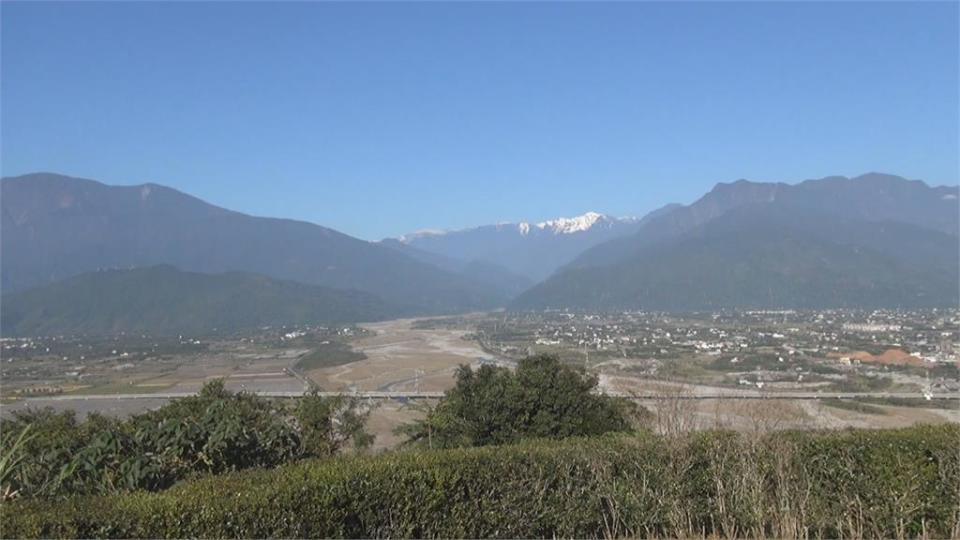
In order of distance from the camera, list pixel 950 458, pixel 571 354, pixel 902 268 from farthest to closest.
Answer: pixel 902 268 → pixel 571 354 → pixel 950 458

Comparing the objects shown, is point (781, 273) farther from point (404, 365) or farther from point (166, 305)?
point (166, 305)

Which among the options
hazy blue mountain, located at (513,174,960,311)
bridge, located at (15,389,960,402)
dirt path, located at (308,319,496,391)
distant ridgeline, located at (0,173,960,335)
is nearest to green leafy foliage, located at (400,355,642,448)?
bridge, located at (15,389,960,402)

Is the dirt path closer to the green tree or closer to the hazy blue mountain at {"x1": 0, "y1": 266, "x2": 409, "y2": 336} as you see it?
the green tree

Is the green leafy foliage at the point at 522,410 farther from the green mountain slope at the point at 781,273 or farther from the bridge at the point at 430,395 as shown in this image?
the green mountain slope at the point at 781,273

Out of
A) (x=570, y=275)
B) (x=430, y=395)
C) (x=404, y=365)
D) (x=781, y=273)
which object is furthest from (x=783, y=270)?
(x=430, y=395)

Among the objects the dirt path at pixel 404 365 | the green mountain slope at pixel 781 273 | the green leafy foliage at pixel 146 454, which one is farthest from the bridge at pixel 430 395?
the green mountain slope at pixel 781 273

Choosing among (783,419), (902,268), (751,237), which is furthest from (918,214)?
(783,419)

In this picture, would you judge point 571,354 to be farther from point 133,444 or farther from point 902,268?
point 902,268

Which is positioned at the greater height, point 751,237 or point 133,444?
point 751,237
